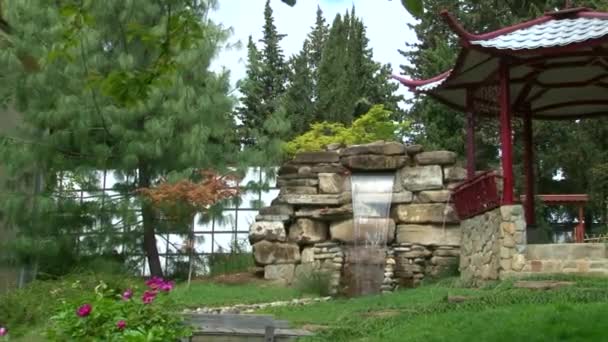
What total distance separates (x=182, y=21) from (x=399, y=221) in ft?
34.4

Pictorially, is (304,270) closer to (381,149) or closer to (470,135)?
(381,149)

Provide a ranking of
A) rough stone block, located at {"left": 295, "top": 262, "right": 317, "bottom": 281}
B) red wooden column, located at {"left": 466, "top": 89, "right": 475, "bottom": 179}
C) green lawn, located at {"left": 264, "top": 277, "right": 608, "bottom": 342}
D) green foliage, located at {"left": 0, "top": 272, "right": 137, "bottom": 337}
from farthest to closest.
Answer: rough stone block, located at {"left": 295, "top": 262, "right": 317, "bottom": 281}, red wooden column, located at {"left": 466, "top": 89, "right": 475, "bottom": 179}, green foliage, located at {"left": 0, "top": 272, "right": 137, "bottom": 337}, green lawn, located at {"left": 264, "top": 277, "right": 608, "bottom": 342}

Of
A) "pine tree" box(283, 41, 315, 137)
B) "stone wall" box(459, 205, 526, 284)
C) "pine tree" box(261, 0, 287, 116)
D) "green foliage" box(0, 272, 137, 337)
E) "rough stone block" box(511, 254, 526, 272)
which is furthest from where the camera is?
"pine tree" box(261, 0, 287, 116)

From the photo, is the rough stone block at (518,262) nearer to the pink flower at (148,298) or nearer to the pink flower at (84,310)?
the pink flower at (148,298)

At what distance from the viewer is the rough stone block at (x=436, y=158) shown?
14617mm

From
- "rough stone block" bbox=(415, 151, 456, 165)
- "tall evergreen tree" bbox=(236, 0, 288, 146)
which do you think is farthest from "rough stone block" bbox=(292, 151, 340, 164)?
"tall evergreen tree" bbox=(236, 0, 288, 146)

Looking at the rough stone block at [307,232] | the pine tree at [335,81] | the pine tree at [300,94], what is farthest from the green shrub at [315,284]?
the pine tree at [300,94]

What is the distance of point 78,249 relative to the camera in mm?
14688

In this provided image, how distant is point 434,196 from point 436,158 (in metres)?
0.66

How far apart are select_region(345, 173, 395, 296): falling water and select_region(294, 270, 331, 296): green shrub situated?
2.09ft

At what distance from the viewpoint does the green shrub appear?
1318 cm

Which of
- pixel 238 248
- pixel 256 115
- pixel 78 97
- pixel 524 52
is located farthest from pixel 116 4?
pixel 256 115

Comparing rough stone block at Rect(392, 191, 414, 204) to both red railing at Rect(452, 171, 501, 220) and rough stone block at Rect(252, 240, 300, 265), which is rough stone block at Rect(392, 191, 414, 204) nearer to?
red railing at Rect(452, 171, 501, 220)

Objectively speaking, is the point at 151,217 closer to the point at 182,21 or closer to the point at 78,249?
the point at 78,249
